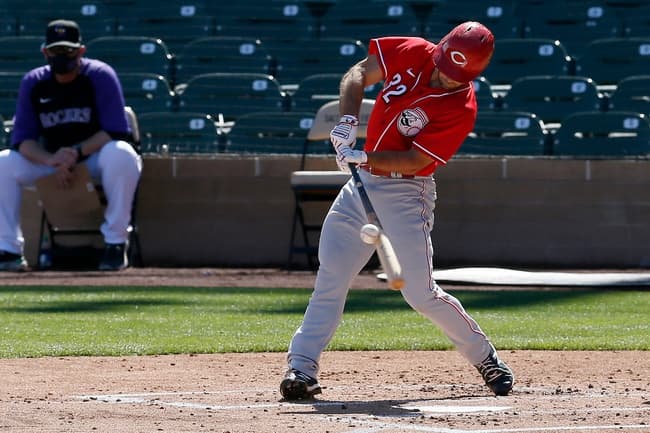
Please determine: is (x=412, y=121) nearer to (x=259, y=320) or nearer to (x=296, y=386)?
(x=296, y=386)

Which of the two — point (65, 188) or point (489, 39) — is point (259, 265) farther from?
point (489, 39)

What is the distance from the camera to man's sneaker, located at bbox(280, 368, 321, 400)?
5.00m

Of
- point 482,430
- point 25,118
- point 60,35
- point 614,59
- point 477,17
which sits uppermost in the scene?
point 477,17

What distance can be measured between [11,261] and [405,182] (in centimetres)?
626

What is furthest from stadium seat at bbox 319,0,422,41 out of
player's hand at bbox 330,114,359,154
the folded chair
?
player's hand at bbox 330,114,359,154

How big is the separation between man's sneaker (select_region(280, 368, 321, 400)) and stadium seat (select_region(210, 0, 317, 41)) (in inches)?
366

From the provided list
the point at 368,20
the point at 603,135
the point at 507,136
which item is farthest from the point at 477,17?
the point at 603,135

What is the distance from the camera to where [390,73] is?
17.1ft

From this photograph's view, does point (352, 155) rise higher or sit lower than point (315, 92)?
higher

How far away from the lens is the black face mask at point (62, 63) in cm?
1038

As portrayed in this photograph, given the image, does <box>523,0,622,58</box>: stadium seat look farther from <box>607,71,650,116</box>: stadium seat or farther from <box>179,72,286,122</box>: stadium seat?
<box>179,72,286,122</box>: stadium seat

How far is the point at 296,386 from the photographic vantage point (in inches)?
197

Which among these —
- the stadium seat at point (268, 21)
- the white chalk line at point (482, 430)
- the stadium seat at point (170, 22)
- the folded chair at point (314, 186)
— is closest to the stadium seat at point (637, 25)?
the stadium seat at point (268, 21)

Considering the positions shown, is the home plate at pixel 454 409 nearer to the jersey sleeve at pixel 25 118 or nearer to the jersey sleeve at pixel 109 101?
the jersey sleeve at pixel 109 101
